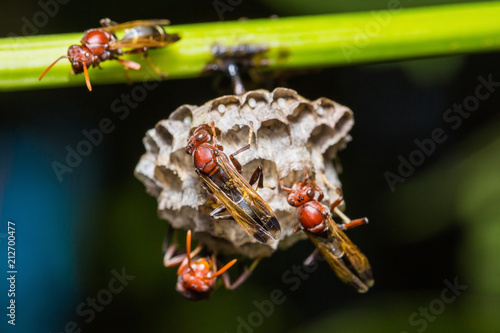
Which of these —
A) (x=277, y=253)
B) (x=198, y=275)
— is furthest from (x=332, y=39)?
(x=277, y=253)

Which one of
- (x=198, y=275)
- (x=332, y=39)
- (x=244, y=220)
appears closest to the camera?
(x=244, y=220)

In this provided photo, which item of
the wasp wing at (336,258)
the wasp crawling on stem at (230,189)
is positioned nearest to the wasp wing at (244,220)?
the wasp crawling on stem at (230,189)

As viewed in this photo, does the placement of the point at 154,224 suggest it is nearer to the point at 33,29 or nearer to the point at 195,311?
the point at 195,311

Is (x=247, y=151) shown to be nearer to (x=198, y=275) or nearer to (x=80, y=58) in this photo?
(x=198, y=275)

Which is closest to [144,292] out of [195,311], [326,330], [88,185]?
[195,311]

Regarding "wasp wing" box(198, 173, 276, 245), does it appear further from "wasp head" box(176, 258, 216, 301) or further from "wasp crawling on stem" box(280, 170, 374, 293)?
"wasp head" box(176, 258, 216, 301)

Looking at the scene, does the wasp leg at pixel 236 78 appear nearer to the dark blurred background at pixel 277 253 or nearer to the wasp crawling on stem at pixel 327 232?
the wasp crawling on stem at pixel 327 232

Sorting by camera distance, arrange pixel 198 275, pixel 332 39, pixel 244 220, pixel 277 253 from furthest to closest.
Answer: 1. pixel 277 253
2. pixel 198 275
3. pixel 332 39
4. pixel 244 220
